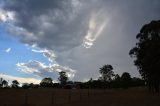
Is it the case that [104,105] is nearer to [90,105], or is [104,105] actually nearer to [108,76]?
[90,105]

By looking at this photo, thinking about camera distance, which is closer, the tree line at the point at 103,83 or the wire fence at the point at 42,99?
the wire fence at the point at 42,99

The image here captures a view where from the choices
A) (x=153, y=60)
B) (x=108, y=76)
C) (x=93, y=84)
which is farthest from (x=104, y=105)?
(x=108, y=76)

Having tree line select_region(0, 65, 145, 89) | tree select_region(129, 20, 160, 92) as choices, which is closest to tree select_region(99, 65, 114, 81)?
tree line select_region(0, 65, 145, 89)

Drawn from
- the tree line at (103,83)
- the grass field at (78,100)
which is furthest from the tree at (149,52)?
the tree line at (103,83)

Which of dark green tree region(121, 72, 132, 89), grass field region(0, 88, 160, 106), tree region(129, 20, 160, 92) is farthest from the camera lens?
dark green tree region(121, 72, 132, 89)

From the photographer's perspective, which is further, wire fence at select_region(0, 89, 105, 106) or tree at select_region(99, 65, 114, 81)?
tree at select_region(99, 65, 114, 81)

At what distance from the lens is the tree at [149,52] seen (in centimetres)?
6456

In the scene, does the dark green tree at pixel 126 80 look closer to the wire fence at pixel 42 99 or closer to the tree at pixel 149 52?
the tree at pixel 149 52

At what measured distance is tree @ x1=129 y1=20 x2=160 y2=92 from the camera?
64.6 meters

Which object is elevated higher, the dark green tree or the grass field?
the dark green tree

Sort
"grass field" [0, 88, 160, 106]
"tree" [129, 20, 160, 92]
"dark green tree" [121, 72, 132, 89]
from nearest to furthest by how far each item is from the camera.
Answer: "grass field" [0, 88, 160, 106]
"tree" [129, 20, 160, 92]
"dark green tree" [121, 72, 132, 89]

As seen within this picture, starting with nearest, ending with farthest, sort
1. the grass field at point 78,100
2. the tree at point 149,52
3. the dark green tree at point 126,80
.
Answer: the grass field at point 78,100
the tree at point 149,52
the dark green tree at point 126,80

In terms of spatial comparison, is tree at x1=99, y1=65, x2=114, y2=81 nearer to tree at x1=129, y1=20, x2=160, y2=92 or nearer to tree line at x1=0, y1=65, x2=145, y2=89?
tree line at x1=0, y1=65, x2=145, y2=89

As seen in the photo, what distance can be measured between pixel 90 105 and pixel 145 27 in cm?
3855
